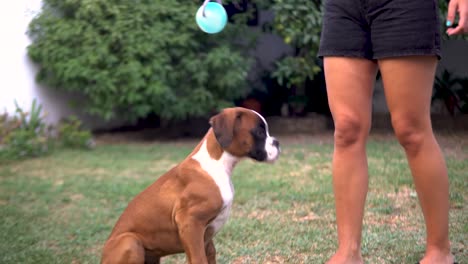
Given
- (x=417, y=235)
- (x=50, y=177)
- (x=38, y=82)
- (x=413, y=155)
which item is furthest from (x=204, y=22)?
(x=38, y=82)

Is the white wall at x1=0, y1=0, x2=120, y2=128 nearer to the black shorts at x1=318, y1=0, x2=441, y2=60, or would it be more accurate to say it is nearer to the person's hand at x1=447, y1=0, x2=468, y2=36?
the black shorts at x1=318, y1=0, x2=441, y2=60

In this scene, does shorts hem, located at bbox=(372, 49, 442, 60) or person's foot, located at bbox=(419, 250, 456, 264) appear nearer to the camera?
shorts hem, located at bbox=(372, 49, 442, 60)

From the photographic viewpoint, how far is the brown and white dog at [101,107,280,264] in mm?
3199

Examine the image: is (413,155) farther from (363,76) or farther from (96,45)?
(96,45)

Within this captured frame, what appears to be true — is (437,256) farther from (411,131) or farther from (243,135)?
(243,135)

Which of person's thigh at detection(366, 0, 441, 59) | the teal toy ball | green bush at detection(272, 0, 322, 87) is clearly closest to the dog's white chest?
person's thigh at detection(366, 0, 441, 59)

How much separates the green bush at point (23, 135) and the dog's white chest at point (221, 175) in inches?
199

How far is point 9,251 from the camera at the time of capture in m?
4.24

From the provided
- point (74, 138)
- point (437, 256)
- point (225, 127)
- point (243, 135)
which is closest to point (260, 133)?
point (243, 135)

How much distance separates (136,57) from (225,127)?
5.46 meters

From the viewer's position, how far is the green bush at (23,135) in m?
7.86

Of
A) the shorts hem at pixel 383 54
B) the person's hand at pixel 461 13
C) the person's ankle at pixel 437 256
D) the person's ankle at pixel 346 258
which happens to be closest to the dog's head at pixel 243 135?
the shorts hem at pixel 383 54

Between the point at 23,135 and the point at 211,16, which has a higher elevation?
the point at 211,16

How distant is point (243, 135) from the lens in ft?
10.9
